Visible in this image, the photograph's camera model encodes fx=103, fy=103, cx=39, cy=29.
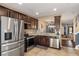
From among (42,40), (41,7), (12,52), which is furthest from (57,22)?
(12,52)

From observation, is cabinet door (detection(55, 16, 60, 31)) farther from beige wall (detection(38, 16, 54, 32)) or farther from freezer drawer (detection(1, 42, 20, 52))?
freezer drawer (detection(1, 42, 20, 52))

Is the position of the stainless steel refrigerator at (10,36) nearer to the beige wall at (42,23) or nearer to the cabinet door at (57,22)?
the cabinet door at (57,22)

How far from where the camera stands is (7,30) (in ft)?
9.74

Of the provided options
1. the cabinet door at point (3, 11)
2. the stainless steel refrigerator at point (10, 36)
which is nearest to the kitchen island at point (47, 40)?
the stainless steel refrigerator at point (10, 36)

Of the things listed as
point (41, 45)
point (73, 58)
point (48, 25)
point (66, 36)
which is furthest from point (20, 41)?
point (66, 36)

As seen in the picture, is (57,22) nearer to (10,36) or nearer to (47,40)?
(47,40)

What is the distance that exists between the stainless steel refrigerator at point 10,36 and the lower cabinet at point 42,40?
2511mm

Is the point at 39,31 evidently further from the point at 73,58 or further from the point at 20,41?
the point at 73,58

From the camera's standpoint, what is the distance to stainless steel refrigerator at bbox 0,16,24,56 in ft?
9.35

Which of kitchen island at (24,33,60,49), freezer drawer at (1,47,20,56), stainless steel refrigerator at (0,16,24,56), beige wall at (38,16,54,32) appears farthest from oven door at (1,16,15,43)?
beige wall at (38,16,54,32)

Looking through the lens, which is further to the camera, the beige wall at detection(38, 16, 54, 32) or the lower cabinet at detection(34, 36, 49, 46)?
the beige wall at detection(38, 16, 54, 32)

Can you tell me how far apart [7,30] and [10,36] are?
0.22 meters

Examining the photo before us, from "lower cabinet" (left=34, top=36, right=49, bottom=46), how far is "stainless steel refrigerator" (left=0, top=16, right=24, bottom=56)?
98.9 inches

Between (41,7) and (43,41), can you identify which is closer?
(41,7)
